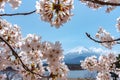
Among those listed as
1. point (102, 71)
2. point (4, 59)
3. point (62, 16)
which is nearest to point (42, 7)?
point (62, 16)

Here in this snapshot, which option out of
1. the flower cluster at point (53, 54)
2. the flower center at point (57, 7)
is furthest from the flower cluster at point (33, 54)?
the flower center at point (57, 7)

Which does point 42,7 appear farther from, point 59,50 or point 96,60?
point 96,60

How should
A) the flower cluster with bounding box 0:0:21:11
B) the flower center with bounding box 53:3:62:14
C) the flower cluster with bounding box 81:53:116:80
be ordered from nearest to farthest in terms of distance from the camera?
the flower center with bounding box 53:3:62:14, the flower cluster with bounding box 0:0:21:11, the flower cluster with bounding box 81:53:116:80

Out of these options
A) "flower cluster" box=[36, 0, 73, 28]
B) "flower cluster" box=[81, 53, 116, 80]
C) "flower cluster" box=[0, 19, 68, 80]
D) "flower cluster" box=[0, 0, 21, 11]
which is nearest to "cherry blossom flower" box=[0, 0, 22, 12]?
"flower cluster" box=[0, 0, 21, 11]

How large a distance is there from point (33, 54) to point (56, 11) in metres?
A: 0.96

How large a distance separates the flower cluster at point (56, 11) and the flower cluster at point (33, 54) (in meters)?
0.35

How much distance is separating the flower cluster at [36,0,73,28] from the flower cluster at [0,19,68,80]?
0.35 meters

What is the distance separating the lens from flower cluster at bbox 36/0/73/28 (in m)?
4.05

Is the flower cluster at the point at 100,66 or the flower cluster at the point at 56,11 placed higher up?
the flower cluster at the point at 56,11

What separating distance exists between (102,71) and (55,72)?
18.8 ft

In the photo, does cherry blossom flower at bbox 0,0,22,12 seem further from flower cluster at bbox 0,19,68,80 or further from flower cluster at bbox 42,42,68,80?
flower cluster at bbox 42,42,68,80

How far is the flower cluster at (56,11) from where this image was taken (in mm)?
4047

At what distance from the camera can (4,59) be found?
18.5 ft

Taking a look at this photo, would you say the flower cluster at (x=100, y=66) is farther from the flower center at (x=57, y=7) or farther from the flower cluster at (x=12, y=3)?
the flower center at (x=57, y=7)
